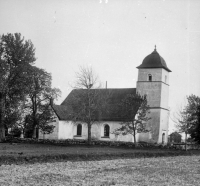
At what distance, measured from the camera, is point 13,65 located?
139 ft

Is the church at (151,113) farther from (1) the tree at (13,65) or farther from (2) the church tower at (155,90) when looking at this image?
(1) the tree at (13,65)

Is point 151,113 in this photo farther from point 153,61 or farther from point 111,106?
point 153,61

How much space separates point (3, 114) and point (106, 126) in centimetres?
1549

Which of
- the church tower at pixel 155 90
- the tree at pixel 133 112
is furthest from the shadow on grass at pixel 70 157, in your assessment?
the church tower at pixel 155 90

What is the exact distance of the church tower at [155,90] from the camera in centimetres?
5050

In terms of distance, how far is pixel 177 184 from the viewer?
14.3 metres

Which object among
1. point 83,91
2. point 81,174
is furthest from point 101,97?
point 81,174

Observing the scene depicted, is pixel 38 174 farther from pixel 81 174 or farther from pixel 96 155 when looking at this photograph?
pixel 96 155

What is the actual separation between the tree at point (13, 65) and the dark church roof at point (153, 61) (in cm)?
1670

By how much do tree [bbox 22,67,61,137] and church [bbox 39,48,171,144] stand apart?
4.65ft

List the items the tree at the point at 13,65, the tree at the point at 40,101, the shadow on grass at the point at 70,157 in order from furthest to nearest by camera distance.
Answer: the tree at the point at 40,101 < the tree at the point at 13,65 < the shadow on grass at the point at 70,157

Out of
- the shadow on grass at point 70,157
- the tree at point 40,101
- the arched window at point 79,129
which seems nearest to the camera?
the shadow on grass at point 70,157

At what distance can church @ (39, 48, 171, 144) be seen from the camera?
5031 centimetres

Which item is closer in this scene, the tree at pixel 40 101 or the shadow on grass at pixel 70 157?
the shadow on grass at pixel 70 157
